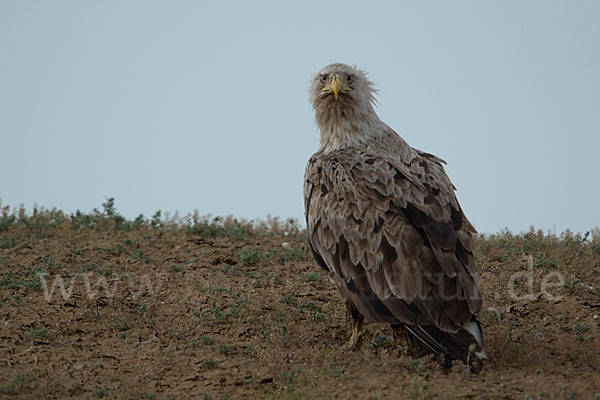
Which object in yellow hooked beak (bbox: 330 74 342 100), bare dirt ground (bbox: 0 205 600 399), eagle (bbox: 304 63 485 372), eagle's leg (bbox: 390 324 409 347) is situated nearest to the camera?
bare dirt ground (bbox: 0 205 600 399)

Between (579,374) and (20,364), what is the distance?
556 centimetres

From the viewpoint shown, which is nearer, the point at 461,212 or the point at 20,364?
the point at 20,364

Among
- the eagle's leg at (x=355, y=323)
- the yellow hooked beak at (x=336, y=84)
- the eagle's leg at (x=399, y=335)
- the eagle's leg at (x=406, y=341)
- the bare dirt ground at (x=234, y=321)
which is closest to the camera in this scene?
the bare dirt ground at (x=234, y=321)

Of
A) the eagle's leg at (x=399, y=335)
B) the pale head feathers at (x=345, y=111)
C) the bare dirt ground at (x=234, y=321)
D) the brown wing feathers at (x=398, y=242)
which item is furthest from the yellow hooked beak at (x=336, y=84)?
the eagle's leg at (x=399, y=335)

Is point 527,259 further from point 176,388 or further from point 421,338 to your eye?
point 176,388

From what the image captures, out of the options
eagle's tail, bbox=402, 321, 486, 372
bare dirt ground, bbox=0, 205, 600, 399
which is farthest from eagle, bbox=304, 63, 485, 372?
bare dirt ground, bbox=0, 205, 600, 399

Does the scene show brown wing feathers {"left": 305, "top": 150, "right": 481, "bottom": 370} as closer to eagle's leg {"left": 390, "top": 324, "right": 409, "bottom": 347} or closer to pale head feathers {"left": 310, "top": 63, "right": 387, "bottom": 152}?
eagle's leg {"left": 390, "top": 324, "right": 409, "bottom": 347}

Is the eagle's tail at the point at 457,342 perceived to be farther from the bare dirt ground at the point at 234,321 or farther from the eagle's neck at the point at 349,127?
the eagle's neck at the point at 349,127

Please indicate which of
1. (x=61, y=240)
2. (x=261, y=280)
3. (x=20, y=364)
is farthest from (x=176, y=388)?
(x=61, y=240)

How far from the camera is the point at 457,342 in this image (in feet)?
22.7

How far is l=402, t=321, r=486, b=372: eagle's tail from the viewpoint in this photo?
6840 mm

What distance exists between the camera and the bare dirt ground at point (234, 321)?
6.80m

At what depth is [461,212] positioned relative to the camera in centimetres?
808

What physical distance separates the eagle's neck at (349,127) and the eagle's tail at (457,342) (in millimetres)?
2804
